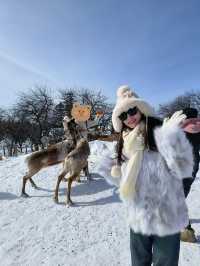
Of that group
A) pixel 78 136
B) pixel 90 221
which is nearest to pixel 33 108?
pixel 78 136

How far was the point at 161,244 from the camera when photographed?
2979 mm

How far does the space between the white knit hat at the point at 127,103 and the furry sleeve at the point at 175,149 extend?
0.29 meters

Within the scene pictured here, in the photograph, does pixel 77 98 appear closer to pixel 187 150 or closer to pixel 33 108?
pixel 33 108

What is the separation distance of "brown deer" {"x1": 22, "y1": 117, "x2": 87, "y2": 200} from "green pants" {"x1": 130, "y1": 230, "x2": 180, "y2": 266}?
5559mm

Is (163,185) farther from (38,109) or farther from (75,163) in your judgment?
(38,109)

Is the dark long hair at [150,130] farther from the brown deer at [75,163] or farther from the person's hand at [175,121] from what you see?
the brown deer at [75,163]

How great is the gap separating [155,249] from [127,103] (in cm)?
146

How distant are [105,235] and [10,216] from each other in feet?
7.34

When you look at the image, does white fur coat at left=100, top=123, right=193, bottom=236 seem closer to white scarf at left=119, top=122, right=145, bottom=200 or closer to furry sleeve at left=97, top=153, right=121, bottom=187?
white scarf at left=119, top=122, right=145, bottom=200

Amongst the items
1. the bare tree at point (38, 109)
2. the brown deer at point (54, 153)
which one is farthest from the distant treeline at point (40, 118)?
the brown deer at point (54, 153)

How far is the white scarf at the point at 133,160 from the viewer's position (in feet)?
9.57

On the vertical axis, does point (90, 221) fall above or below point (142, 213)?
below

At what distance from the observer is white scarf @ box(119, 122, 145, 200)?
292 centimetres

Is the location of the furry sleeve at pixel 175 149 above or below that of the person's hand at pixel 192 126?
below
